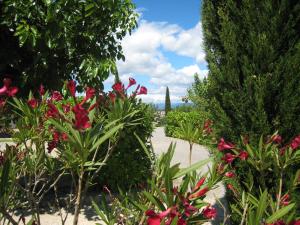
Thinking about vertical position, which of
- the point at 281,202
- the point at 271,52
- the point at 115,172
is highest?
the point at 271,52

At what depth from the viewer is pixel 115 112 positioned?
66.6 inches

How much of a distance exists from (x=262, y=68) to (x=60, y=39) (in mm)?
2173

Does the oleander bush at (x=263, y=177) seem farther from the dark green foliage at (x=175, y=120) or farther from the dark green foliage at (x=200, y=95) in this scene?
the dark green foliage at (x=175, y=120)

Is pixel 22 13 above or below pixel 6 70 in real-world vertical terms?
above

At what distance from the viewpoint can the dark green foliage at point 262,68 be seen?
3.19 meters

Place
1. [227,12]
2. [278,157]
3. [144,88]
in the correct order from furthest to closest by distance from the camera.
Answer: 1. [227,12]
2. [278,157]
3. [144,88]

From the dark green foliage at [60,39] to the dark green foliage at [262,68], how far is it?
4.76ft

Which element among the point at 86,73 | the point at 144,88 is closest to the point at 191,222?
the point at 144,88

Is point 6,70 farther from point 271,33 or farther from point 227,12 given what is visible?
point 271,33

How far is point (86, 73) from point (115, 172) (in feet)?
A: 9.75

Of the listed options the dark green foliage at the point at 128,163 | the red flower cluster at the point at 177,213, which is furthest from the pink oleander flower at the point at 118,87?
the dark green foliage at the point at 128,163

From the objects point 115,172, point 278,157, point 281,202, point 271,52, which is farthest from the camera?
point 115,172

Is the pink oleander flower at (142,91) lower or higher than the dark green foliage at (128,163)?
higher

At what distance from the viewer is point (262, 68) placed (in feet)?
10.7
